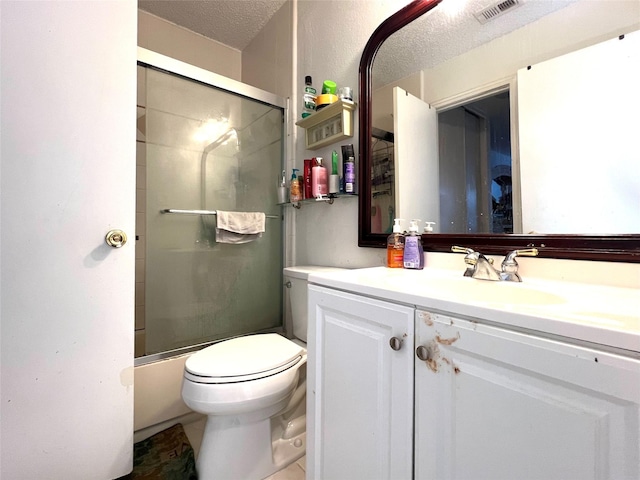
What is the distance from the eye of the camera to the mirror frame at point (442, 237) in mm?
681

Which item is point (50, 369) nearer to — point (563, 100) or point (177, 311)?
point (177, 311)

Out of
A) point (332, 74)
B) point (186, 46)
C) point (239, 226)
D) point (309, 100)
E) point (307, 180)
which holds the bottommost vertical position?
point (239, 226)

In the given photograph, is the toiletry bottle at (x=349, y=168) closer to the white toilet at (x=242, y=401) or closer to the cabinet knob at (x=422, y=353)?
the white toilet at (x=242, y=401)

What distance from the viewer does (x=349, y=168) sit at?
4.19ft

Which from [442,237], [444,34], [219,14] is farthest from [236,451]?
[219,14]

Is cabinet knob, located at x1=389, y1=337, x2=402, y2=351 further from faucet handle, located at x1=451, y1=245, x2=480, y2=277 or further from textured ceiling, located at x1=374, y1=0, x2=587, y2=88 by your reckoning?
textured ceiling, located at x1=374, y1=0, x2=587, y2=88

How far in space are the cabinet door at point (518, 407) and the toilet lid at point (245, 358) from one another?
1.91ft

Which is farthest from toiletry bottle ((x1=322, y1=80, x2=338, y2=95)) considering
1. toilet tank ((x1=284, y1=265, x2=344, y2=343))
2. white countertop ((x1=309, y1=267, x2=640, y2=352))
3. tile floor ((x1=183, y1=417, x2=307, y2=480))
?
tile floor ((x1=183, y1=417, x2=307, y2=480))

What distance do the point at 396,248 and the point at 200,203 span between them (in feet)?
3.31

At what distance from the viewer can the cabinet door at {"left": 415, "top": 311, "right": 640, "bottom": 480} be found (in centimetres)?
37

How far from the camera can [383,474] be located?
24.5 inches

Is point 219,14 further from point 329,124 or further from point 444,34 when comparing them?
point 444,34

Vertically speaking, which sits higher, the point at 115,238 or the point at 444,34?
the point at 444,34

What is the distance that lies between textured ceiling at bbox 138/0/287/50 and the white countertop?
6.28 feet
